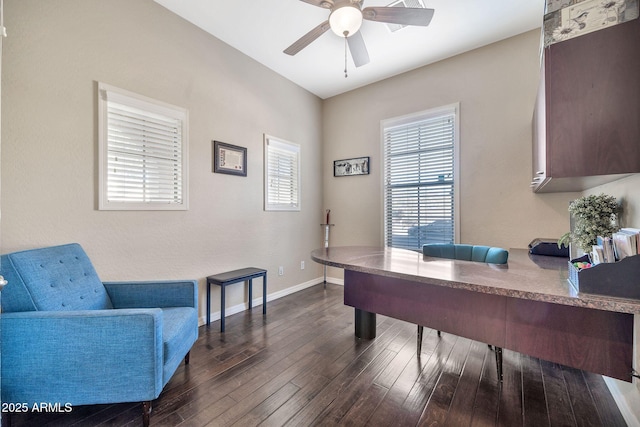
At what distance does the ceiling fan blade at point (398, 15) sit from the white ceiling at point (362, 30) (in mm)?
593

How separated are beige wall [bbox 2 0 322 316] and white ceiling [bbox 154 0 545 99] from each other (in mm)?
260

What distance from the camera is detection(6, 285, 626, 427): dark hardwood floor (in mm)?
1524

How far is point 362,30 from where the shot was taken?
280 centimetres

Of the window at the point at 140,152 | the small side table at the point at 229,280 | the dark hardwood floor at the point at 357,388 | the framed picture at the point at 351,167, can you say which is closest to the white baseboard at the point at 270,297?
the small side table at the point at 229,280

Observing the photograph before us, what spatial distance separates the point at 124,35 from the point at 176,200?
152cm

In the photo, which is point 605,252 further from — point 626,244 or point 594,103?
point 594,103

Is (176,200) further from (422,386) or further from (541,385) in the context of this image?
(541,385)

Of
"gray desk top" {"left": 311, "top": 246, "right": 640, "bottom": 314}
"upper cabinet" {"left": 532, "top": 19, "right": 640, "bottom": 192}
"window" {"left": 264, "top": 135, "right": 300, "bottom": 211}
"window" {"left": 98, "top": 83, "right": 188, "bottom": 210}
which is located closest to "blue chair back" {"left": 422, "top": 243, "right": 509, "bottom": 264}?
"gray desk top" {"left": 311, "top": 246, "right": 640, "bottom": 314}

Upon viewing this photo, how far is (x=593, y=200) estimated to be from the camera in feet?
5.18

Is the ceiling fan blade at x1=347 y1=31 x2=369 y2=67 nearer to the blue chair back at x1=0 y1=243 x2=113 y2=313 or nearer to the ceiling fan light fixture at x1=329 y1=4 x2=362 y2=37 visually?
the ceiling fan light fixture at x1=329 y1=4 x2=362 y2=37

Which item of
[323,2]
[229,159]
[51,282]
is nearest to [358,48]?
[323,2]

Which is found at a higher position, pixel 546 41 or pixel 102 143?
pixel 546 41

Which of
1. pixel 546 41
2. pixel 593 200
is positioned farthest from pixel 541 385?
pixel 546 41

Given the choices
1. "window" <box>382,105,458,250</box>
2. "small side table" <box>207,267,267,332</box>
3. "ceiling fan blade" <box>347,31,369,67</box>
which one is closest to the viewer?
"ceiling fan blade" <box>347,31,369,67</box>
